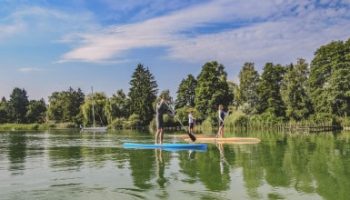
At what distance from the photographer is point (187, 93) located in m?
99.2

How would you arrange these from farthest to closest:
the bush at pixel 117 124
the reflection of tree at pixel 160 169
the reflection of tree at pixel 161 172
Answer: the bush at pixel 117 124, the reflection of tree at pixel 160 169, the reflection of tree at pixel 161 172

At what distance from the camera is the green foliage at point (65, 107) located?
390 ft

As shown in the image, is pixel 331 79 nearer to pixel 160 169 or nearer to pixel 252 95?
pixel 252 95

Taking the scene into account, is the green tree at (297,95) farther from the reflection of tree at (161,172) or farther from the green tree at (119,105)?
the reflection of tree at (161,172)

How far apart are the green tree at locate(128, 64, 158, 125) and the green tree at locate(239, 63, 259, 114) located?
23.0 metres

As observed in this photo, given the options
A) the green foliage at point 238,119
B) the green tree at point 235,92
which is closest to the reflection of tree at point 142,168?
the green foliage at point 238,119

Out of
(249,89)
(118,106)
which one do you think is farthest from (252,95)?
(118,106)

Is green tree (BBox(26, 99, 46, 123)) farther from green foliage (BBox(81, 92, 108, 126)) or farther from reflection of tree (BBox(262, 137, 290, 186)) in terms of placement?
reflection of tree (BBox(262, 137, 290, 186))

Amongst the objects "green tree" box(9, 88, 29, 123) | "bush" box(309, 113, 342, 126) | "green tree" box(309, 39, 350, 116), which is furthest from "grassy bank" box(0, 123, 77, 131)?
"bush" box(309, 113, 342, 126)

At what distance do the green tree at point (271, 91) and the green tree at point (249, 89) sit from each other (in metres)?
1.99

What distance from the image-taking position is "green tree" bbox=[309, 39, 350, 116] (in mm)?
70688

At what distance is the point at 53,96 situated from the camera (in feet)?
429

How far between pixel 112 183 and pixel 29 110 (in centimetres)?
12207

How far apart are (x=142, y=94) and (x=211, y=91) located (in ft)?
75.1
